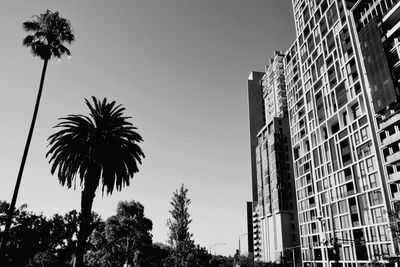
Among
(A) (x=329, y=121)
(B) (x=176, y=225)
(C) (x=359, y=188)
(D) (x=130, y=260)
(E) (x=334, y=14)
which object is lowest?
(D) (x=130, y=260)

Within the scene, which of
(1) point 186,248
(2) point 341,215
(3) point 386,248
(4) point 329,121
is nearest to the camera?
(1) point 186,248

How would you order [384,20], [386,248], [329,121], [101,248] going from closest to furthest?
[101,248] → [386,248] → [384,20] → [329,121]

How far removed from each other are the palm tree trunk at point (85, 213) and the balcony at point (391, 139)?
4731 centimetres

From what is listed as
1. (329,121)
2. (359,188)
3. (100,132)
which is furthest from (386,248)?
(100,132)

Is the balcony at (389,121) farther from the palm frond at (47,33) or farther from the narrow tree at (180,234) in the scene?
the palm frond at (47,33)

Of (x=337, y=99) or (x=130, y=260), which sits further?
(x=337, y=99)

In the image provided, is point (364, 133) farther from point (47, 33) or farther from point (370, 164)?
point (47, 33)

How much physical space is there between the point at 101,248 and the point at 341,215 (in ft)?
159

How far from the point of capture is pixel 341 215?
212 feet

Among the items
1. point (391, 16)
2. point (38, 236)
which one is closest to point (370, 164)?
point (391, 16)

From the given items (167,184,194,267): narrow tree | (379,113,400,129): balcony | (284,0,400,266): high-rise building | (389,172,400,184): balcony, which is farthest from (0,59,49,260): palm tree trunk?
(389,172,400,184): balcony

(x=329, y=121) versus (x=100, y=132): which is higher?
(x=329, y=121)

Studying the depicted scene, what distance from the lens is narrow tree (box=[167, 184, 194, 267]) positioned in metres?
29.9

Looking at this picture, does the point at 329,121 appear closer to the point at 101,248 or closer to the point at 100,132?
the point at 101,248
